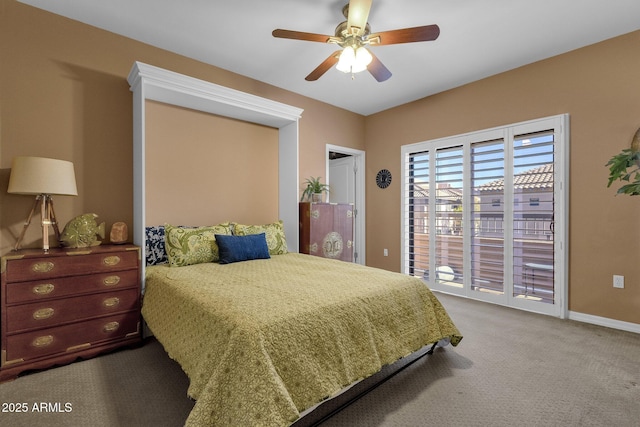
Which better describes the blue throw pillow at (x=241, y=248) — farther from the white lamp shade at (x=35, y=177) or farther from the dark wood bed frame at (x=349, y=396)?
the dark wood bed frame at (x=349, y=396)

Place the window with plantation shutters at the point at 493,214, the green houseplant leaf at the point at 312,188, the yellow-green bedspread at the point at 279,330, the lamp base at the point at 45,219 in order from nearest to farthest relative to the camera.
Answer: the yellow-green bedspread at the point at 279,330
the lamp base at the point at 45,219
the window with plantation shutters at the point at 493,214
the green houseplant leaf at the point at 312,188

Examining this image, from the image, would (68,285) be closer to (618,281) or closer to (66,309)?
(66,309)

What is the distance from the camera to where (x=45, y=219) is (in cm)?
230

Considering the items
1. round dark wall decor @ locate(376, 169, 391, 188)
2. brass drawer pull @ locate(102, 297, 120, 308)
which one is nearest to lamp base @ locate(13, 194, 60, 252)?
brass drawer pull @ locate(102, 297, 120, 308)

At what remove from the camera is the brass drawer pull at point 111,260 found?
2.36 meters

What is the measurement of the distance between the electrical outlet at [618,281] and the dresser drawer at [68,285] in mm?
4310

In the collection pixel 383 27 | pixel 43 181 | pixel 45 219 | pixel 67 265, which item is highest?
pixel 383 27

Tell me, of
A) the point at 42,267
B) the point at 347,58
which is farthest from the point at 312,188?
the point at 42,267

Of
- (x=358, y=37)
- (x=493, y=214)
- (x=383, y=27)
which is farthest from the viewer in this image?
(x=493, y=214)

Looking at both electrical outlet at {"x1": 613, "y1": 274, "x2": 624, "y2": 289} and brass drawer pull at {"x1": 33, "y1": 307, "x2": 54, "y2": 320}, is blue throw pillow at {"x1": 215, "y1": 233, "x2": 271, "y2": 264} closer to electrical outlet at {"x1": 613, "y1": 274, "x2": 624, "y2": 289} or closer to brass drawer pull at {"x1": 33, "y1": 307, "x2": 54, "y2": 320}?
brass drawer pull at {"x1": 33, "y1": 307, "x2": 54, "y2": 320}

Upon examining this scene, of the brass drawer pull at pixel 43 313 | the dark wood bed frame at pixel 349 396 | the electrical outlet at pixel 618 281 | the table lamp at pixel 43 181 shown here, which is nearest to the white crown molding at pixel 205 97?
the table lamp at pixel 43 181

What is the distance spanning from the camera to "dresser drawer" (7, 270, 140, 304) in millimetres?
2033

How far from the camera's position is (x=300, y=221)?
399cm

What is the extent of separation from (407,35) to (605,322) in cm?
325
